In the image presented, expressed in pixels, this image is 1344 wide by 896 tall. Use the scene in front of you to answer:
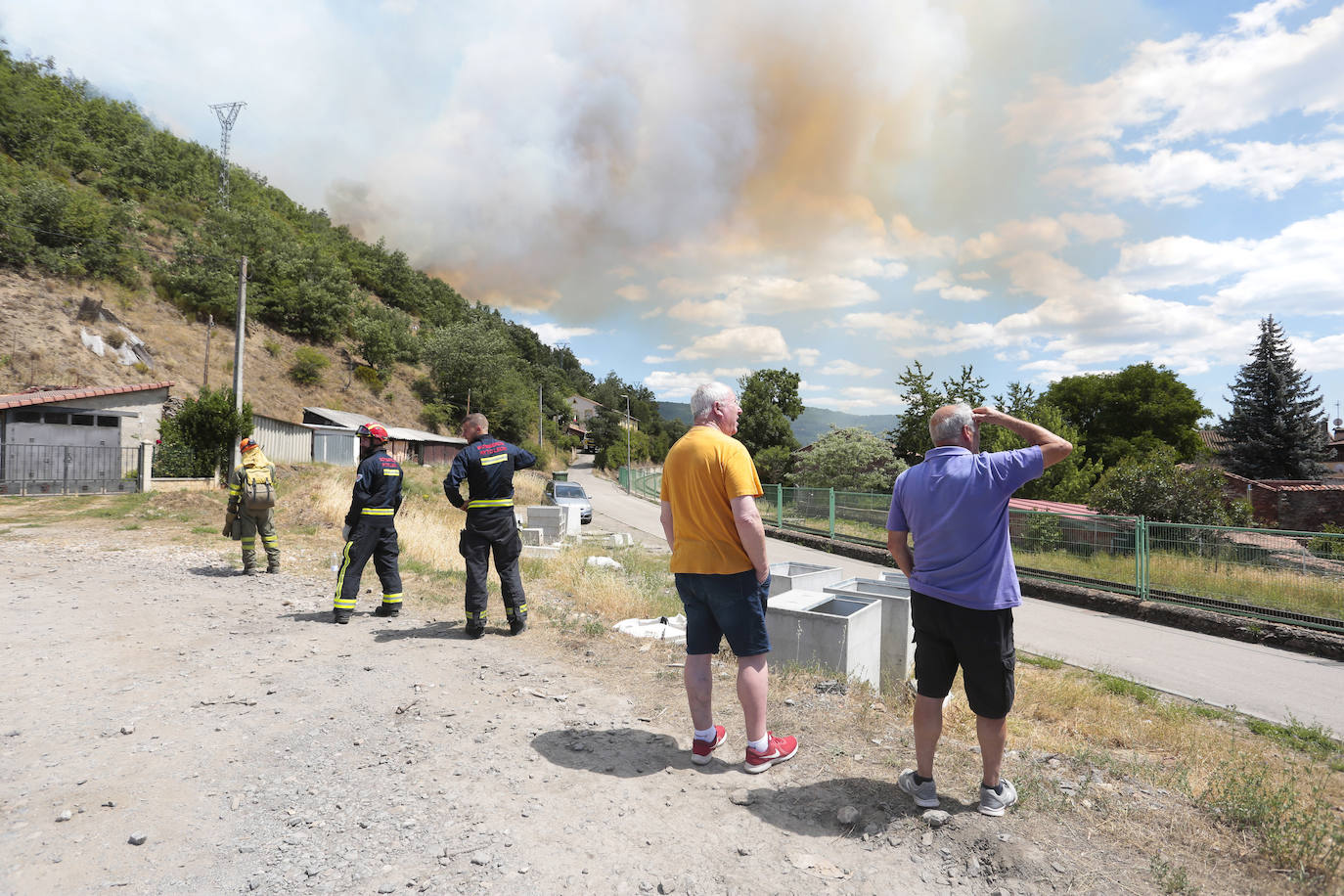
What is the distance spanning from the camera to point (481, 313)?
93750 millimetres

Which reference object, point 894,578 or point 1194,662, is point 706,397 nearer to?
point 894,578

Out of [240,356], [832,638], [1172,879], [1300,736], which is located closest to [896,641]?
[832,638]

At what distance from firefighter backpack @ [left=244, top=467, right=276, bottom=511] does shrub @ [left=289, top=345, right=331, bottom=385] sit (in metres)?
43.6

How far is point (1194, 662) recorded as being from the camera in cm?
749

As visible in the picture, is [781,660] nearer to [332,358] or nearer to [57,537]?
[57,537]

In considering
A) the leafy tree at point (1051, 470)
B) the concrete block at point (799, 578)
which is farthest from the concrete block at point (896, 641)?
the leafy tree at point (1051, 470)

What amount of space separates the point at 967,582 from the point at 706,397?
4.74 feet

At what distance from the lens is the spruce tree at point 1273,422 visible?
35500 millimetres

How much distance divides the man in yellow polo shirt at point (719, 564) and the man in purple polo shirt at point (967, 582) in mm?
685

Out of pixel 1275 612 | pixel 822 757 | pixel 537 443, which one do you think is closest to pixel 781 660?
pixel 822 757

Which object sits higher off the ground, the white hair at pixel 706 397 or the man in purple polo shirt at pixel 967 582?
the white hair at pixel 706 397

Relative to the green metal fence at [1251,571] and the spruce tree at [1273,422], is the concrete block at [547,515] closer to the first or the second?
the green metal fence at [1251,571]

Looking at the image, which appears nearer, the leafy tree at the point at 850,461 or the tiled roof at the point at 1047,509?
the tiled roof at the point at 1047,509

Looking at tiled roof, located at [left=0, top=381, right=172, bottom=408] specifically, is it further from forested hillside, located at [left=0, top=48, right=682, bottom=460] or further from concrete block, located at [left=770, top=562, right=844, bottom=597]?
concrete block, located at [left=770, top=562, right=844, bottom=597]
